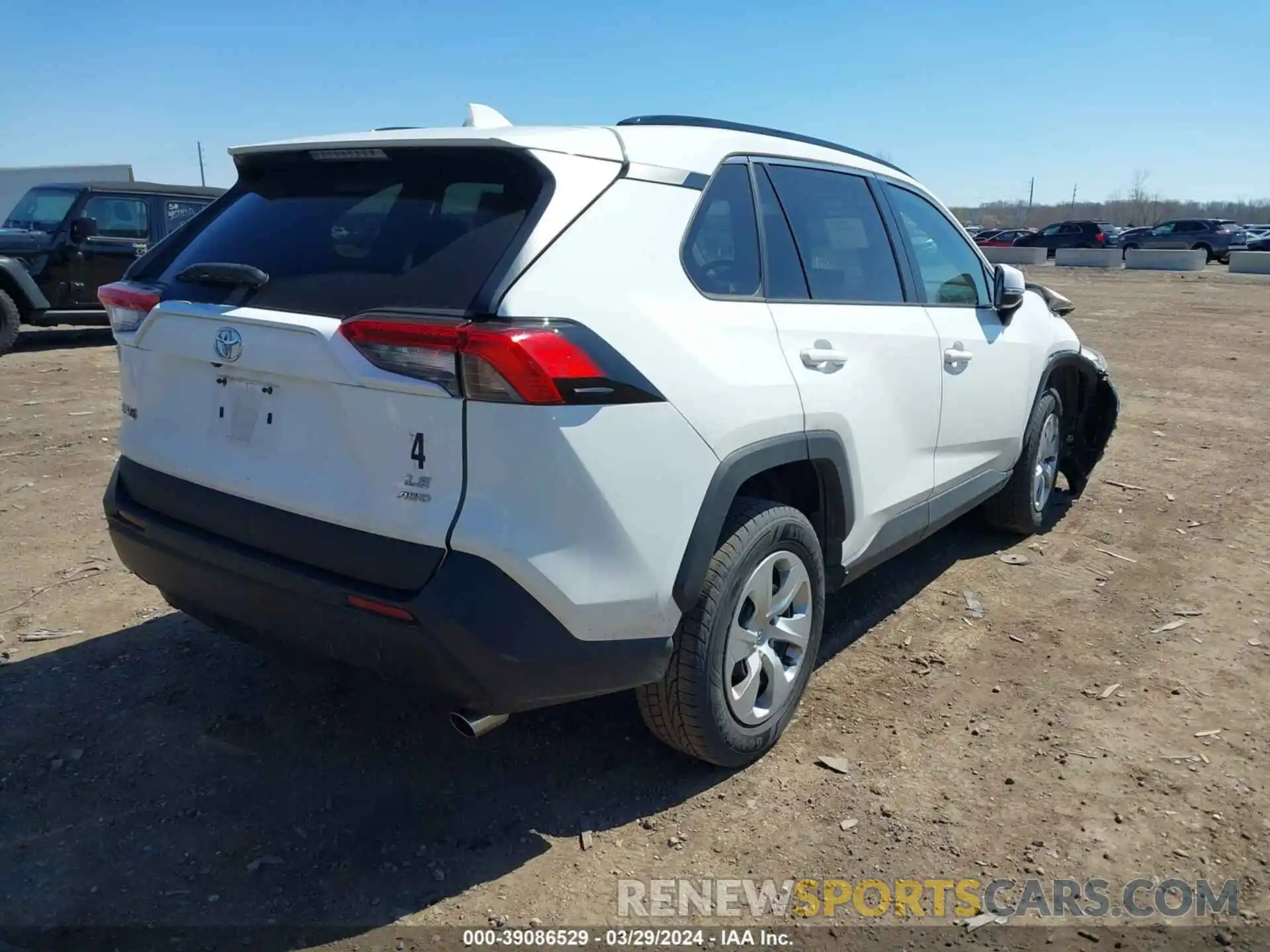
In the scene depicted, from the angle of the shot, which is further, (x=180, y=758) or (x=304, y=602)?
(x=180, y=758)

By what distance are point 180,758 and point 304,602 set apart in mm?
1049

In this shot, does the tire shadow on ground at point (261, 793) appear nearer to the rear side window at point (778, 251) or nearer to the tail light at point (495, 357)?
the tail light at point (495, 357)

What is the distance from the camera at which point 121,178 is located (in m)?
32.1

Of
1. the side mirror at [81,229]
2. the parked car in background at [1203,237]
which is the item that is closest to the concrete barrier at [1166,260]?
the parked car in background at [1203,237]

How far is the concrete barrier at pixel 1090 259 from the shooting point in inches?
1350

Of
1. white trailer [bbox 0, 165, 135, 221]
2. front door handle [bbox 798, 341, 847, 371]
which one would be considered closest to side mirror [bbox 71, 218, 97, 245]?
front door handle [bbox 798, 341, 847, 371]

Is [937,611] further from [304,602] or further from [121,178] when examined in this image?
[121,178]

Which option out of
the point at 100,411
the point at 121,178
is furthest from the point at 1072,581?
the point at 121,178

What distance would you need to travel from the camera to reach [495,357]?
2270mm

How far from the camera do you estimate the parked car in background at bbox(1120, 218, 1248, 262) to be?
3906 cm

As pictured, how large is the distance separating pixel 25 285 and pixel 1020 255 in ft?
111

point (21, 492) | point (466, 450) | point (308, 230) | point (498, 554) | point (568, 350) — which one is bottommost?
point (21, 492)

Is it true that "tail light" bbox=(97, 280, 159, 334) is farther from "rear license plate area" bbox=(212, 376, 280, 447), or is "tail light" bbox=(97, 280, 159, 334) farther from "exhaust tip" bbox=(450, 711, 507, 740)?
"exhaust tip" bbox=(450, 711, 507, 740)

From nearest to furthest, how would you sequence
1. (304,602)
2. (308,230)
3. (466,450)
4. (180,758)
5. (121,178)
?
(466,450) < (304,602) < (308,230) < (180,758) < (121,178)
